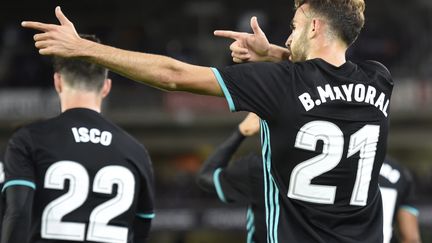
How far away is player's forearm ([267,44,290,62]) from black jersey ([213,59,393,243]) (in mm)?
482

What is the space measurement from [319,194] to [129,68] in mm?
908

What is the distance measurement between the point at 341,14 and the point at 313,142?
0.54m

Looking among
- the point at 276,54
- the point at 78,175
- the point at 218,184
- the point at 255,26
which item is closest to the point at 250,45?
the point at 255,26

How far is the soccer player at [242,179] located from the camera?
4.46 meters

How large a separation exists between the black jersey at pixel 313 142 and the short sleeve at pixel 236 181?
1.27 m

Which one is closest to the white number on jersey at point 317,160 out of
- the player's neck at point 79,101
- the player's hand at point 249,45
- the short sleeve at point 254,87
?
the short sleeve at point 254,87

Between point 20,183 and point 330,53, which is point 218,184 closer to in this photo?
point 20,183

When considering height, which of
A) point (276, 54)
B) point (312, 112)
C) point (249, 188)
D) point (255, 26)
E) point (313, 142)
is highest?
point (255, 26)

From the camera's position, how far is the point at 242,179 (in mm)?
4637

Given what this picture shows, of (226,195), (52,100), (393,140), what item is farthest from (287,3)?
(226,195)

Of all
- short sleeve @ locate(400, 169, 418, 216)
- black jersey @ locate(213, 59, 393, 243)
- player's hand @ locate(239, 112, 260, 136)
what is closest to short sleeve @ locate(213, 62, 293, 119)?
black jersey @ locate(213, 59, 393, 243)

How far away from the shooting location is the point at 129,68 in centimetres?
301

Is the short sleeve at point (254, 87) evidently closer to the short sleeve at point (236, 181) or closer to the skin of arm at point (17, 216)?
the skin of arm at point (17, 216)

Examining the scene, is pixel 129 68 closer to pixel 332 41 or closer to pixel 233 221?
pixel 332 41
